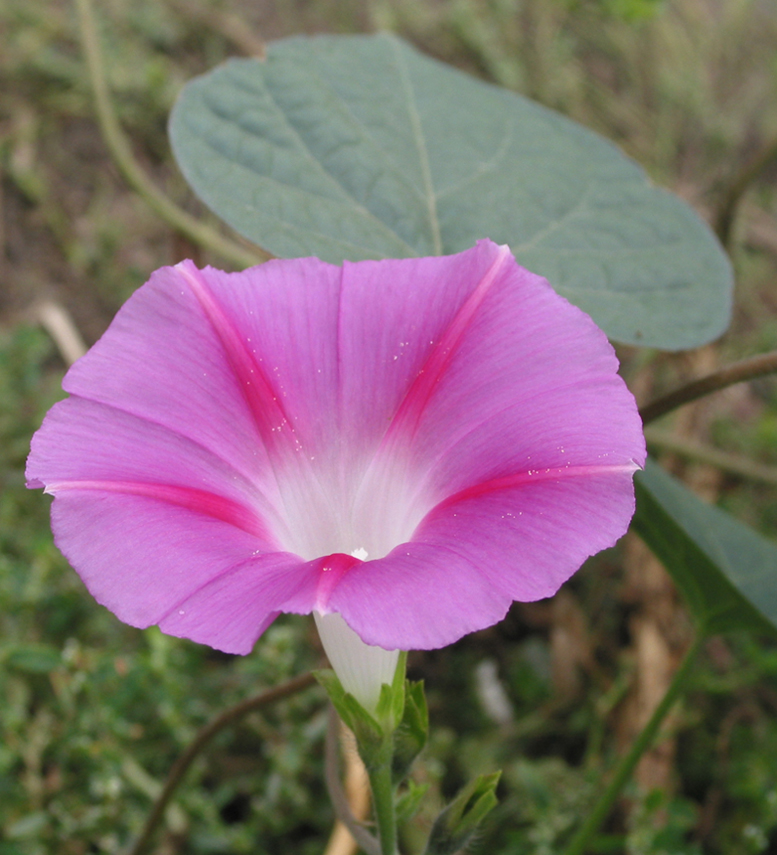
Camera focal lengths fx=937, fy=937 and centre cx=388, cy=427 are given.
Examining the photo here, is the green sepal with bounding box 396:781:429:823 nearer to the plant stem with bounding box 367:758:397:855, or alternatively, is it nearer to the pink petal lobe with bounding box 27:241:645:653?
the plant stem with bounding box 367:758:397:855

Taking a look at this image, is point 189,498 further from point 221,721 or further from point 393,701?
point 221,721

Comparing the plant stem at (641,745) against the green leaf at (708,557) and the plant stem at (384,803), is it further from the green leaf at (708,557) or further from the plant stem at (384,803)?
the plant stem at (384,803)

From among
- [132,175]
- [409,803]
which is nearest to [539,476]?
[409,803]

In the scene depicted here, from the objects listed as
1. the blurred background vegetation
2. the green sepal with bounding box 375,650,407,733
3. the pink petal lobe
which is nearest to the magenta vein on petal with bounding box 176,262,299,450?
the pink petal lobe

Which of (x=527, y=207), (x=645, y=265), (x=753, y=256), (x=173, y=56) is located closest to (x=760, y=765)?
(x=645, y=265)

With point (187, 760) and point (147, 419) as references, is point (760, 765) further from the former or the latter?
point (147, 419)
